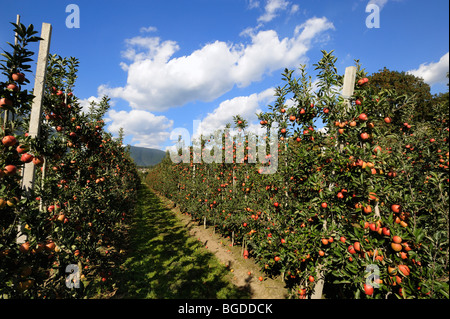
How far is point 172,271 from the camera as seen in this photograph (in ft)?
20.0

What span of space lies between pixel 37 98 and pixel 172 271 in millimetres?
5847

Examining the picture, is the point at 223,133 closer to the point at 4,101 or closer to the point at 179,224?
the point at 179,224

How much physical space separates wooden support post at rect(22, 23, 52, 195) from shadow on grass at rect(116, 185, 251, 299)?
159 inches

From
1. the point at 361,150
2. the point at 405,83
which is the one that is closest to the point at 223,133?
the point at 361,150

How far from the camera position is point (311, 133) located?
3.80 m

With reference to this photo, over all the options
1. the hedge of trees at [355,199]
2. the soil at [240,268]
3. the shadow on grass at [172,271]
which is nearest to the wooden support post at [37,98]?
the shadow on grass at [172,271]

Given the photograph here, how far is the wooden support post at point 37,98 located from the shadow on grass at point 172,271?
4.03 m

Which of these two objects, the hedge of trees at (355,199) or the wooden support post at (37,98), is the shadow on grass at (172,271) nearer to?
the hedge of trees at (355,199)

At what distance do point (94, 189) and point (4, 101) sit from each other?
4.43m

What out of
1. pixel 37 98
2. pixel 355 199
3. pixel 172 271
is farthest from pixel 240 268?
pixel 37 98

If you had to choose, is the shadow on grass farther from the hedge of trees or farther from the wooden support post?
the wooden support post

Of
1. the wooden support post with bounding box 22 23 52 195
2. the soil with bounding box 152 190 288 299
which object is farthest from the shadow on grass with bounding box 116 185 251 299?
the wooden support post with bounding box 22 23 52 195

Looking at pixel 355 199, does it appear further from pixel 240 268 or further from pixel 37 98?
pixel 37 98
